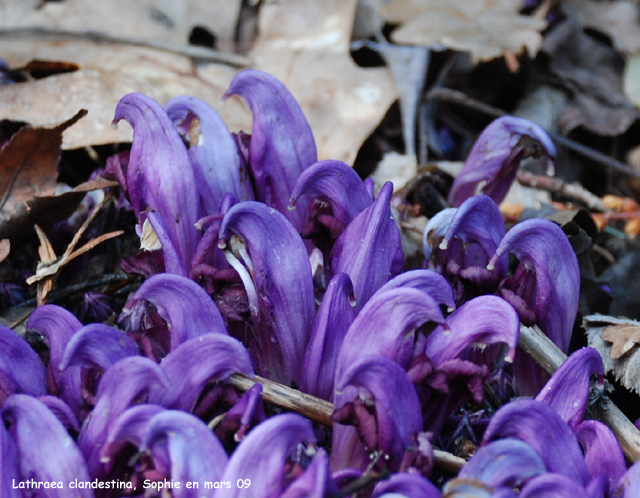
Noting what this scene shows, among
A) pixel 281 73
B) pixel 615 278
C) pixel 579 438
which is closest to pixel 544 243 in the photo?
pixel 579 438

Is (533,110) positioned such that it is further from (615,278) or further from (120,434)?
(120,434)

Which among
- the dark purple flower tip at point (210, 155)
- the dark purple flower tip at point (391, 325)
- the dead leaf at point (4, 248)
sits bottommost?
the dead leaf at point (4, 248)

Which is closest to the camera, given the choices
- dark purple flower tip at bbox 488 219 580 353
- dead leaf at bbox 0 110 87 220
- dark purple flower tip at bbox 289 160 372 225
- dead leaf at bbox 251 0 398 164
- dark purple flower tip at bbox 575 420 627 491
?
dark purple flower tip at bbox 575 420 627 491

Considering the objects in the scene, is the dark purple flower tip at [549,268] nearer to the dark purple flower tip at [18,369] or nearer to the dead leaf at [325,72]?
the dead leaf at [325,72]

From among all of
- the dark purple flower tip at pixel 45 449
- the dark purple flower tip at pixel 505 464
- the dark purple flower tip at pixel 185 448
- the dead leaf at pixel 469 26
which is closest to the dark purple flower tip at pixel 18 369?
the dark purple flower tip at pixel 45 449

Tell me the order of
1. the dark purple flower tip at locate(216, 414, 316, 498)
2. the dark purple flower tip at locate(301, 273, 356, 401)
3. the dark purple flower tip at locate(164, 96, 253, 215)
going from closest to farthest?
the dark purple flower tip at locate(216, 414, 316, 498) → the dark purple flower tip at locate(301, 273, 356, 401) → the dark purple flower tip at locate(164, 96, 253, 215)

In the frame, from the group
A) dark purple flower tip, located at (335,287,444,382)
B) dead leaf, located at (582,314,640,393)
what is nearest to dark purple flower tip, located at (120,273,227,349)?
dark purple flower tip, located at (335,287,444,382)

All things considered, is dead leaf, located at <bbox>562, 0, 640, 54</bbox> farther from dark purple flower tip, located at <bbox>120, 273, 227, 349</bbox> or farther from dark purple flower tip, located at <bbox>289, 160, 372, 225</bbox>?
dark purple flower tip, located at <bbox>120, 273, 227, 349</bbox>
